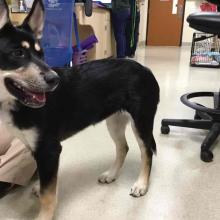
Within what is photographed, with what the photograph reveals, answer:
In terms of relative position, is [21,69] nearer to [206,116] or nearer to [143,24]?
[206,116]

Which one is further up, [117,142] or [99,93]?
[99,93]

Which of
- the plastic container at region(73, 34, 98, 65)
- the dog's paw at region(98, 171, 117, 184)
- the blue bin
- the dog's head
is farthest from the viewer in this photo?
the plastic container at region(73, 34, 98, 65)

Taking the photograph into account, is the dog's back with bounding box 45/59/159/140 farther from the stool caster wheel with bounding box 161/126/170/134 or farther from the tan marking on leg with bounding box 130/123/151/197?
the stool caster wheel with bounding box 161/126/170/134

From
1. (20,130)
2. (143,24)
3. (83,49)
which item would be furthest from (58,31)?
(143,24)

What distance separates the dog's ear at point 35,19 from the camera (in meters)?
1.29

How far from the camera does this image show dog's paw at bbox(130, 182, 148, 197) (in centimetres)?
160

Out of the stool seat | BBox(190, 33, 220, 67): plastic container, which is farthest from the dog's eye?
BBox(190, 33, 220, 67): plastic container

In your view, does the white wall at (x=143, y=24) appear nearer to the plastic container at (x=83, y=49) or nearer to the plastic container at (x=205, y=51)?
the plastic container at (x=205, y=51)

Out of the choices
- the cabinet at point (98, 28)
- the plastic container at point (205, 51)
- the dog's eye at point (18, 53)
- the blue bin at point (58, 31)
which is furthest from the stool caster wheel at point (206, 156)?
the plastic container at point (205, 51)

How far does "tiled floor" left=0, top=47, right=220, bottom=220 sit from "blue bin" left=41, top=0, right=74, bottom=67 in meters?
0.99

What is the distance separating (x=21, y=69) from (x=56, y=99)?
0.85ft

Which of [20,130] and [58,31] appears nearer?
[20,130]

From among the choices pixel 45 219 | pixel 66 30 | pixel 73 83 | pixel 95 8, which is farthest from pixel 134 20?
pixel 45 219

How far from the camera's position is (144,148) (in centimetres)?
163
